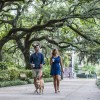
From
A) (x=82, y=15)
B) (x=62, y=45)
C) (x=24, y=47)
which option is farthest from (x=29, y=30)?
(x=62, y=45)

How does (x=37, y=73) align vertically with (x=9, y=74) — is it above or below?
below

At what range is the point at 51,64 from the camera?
15273 millimetres

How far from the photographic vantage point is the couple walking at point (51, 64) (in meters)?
14.6

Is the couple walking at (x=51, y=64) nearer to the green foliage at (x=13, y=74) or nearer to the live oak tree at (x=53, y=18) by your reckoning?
the live oak tree at (x=53, y=18)

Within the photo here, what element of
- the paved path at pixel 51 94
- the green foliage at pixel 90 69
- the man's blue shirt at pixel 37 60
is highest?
the green foliage at pixel 90 69

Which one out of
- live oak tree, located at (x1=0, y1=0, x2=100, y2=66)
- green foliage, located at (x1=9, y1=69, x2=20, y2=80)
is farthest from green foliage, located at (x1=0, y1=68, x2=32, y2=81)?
live oak tree, located at (x1=0, y1=0, x2=100, y2=66)

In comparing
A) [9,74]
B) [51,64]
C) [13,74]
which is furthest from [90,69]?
[51,64]

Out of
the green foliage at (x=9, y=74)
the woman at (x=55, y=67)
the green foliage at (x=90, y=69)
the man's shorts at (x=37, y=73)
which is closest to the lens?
the man's shorts at (x=37, y=73)

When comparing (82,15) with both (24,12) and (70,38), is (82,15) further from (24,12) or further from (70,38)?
(70,38)

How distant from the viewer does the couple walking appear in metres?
14.6

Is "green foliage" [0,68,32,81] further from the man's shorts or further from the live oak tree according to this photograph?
the man's shorts

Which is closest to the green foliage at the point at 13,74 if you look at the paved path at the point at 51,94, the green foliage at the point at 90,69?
the paved path at the point at 51,94

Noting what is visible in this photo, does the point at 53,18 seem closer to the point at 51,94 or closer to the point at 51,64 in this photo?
the point at 51,64

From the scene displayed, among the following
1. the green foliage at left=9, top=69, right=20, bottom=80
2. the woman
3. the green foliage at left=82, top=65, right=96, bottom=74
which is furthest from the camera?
the green foliage at left=82, top=65, right=96, bottom=74
